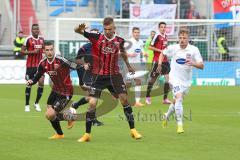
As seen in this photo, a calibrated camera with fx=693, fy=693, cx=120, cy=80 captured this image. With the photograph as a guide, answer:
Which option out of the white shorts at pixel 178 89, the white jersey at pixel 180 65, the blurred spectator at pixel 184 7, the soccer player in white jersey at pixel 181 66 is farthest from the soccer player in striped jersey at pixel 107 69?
the blurred spectator at pixel 184 7

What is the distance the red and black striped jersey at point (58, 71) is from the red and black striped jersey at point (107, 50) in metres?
0.85

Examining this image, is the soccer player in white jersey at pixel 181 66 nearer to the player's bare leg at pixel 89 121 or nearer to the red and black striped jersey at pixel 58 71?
the player's bare leg at pixel 89 121

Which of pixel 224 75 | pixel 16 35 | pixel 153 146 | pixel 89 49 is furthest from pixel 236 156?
pixel 16 35

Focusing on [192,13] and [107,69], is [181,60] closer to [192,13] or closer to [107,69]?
[107,69]

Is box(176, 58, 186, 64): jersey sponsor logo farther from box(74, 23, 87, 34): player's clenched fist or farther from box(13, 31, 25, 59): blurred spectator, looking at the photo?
box(13, 31, 25, 59): blurred spectator

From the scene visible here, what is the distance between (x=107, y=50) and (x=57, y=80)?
1.47 metres

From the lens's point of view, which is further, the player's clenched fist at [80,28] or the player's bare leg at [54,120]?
the player's bare leg at [54,120]

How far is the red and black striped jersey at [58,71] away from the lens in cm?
1381

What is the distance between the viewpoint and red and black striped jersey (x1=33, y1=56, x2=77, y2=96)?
13.8 m

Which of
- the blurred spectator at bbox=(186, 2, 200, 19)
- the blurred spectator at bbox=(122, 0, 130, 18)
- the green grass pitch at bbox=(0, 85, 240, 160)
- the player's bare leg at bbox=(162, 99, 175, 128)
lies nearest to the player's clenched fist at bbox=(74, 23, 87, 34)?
the green grass pitch at bbox=(0, 85, 240, 160)

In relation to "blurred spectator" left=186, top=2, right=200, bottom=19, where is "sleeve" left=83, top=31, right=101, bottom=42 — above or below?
below

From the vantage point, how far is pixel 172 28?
33625mm

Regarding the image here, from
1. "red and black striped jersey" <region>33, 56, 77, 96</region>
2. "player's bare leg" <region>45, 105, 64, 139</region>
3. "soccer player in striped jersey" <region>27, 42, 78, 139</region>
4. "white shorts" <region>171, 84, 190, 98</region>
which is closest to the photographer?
"player's bare leg" <region>45, 105, 64, 139</region>

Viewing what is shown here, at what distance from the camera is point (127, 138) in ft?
44.5
